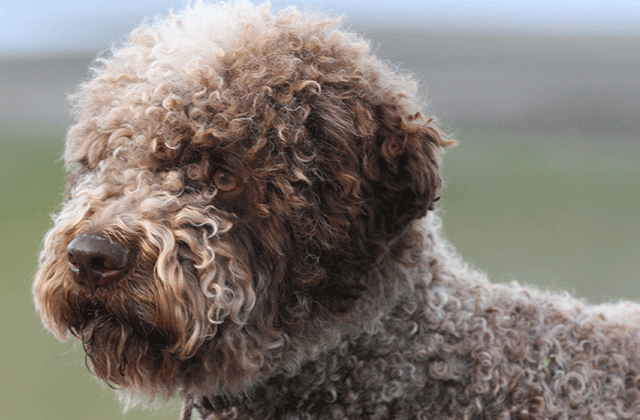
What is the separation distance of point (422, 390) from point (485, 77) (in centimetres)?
1414

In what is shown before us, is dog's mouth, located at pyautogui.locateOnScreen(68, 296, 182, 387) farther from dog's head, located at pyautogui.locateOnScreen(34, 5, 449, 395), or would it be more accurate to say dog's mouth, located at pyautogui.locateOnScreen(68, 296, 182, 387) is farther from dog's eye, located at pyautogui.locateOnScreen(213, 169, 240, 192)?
dog's eye, located at pyautogui.locateOnScreen(213, 169, 240, 192)

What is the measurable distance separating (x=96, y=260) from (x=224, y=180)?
398 millimetres

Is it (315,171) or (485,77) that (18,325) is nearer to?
(315,171)

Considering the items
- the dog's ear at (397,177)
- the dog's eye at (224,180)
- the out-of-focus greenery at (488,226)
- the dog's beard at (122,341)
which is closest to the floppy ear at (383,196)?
the dog's ear at (397,177)

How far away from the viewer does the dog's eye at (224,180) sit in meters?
1.95

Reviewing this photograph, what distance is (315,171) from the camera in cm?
197

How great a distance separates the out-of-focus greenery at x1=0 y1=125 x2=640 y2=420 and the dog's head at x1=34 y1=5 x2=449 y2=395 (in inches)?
35.2

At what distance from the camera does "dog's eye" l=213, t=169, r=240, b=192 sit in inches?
76.6

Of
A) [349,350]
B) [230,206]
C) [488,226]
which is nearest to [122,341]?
[230,206]

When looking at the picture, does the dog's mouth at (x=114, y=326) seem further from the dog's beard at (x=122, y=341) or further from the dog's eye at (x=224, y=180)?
the dog's eye at (x=224, y=180)

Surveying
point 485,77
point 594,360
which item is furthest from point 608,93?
point 594,360

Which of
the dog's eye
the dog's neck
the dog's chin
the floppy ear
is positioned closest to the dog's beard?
the dog's chin

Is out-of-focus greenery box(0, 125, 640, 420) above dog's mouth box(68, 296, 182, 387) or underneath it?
above

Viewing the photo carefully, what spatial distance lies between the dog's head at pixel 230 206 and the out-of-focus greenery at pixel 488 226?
89 centimetres
